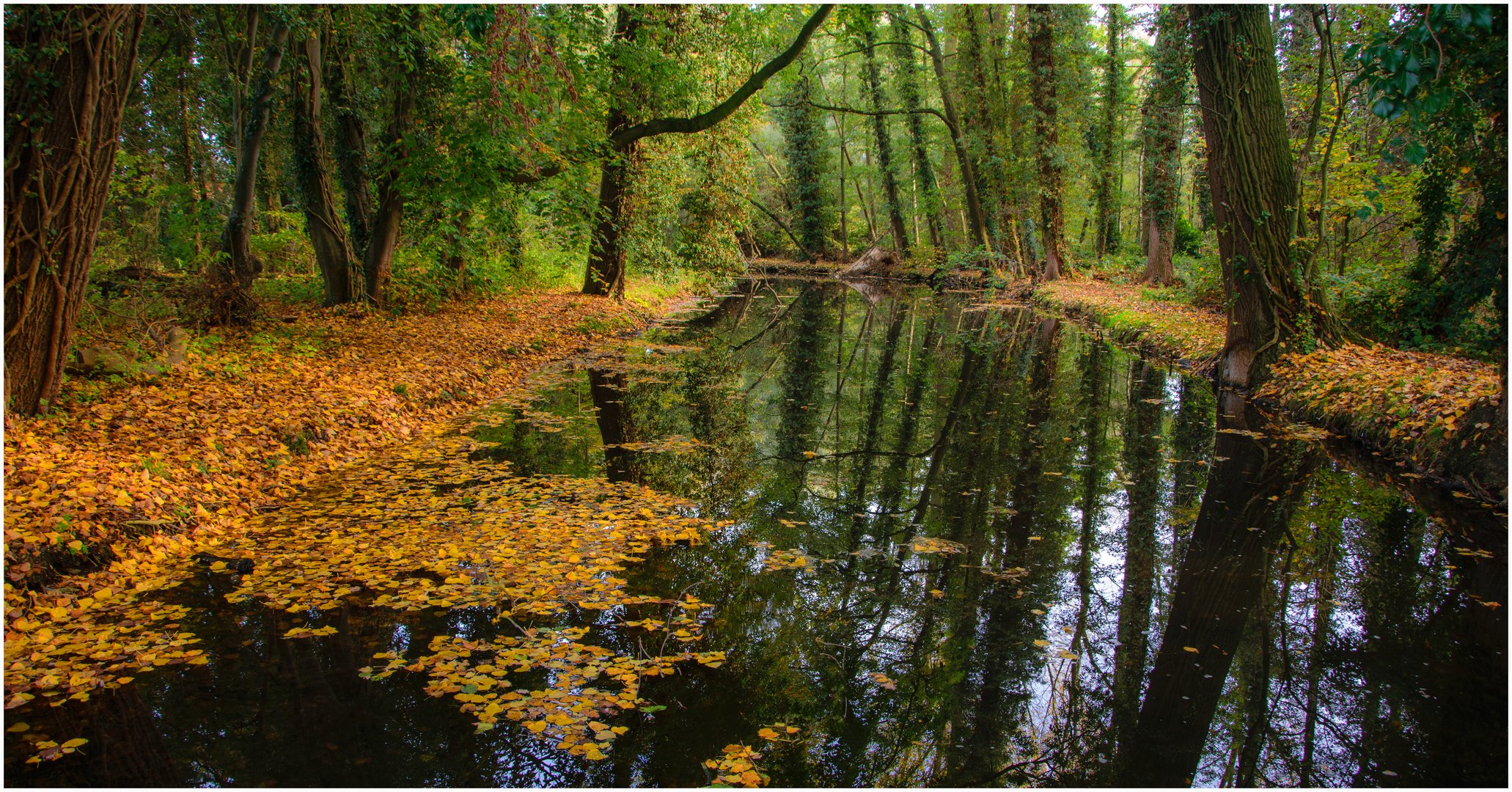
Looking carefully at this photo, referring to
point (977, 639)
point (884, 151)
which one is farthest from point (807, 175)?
point (977, 639)

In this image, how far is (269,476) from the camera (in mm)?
6281

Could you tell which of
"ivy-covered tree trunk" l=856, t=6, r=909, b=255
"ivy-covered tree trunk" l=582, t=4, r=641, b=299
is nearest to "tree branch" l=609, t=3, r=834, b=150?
"ivy-covered tree trunk" l=582, t=4, r=641, b=299

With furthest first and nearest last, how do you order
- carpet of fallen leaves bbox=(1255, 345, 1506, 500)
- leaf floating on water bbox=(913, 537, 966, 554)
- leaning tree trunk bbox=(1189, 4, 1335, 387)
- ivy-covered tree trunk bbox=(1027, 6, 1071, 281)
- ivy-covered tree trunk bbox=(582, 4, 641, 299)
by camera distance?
ivy-covered tree trunk bbox=(1027, 6, 1071, 281), ivy-covered tree trunk bbox=(582, 4, 641, 299), leaning tree trunk bbox=(1189, 4, 1335, 387), carpet of fallen leaves bbox=(1255, 345, 1506, 500), leaf floating on water bbox=(913, 537, 966, 554)

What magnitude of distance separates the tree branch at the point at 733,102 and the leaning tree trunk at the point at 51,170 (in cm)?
725

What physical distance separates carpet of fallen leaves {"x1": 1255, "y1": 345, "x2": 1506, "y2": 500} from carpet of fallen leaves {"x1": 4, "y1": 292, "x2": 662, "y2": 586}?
31.5 feet

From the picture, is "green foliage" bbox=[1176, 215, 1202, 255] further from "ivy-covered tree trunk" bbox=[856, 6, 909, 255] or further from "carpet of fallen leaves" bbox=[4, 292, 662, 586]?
"carpet of fallen leaves" bbox=[4, 292, 662, 586]

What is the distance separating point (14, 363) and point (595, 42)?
9634mm

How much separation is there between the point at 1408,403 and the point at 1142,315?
9.10 metres

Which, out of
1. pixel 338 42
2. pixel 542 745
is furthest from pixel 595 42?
pixel 542 745

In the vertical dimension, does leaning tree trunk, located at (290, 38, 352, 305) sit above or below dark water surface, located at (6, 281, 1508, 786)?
above

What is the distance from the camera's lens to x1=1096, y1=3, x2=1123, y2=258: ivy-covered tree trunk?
987 inches

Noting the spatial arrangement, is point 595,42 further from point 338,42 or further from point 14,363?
point 14,363

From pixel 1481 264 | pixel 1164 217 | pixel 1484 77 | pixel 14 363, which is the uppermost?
pixel 1164 217

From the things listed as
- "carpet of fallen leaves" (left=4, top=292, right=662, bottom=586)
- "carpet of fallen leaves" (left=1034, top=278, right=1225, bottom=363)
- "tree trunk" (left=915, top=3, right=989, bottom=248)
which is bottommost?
"carpet of fallen leaves" (left=4, top=292, right=662, bottom=586)
